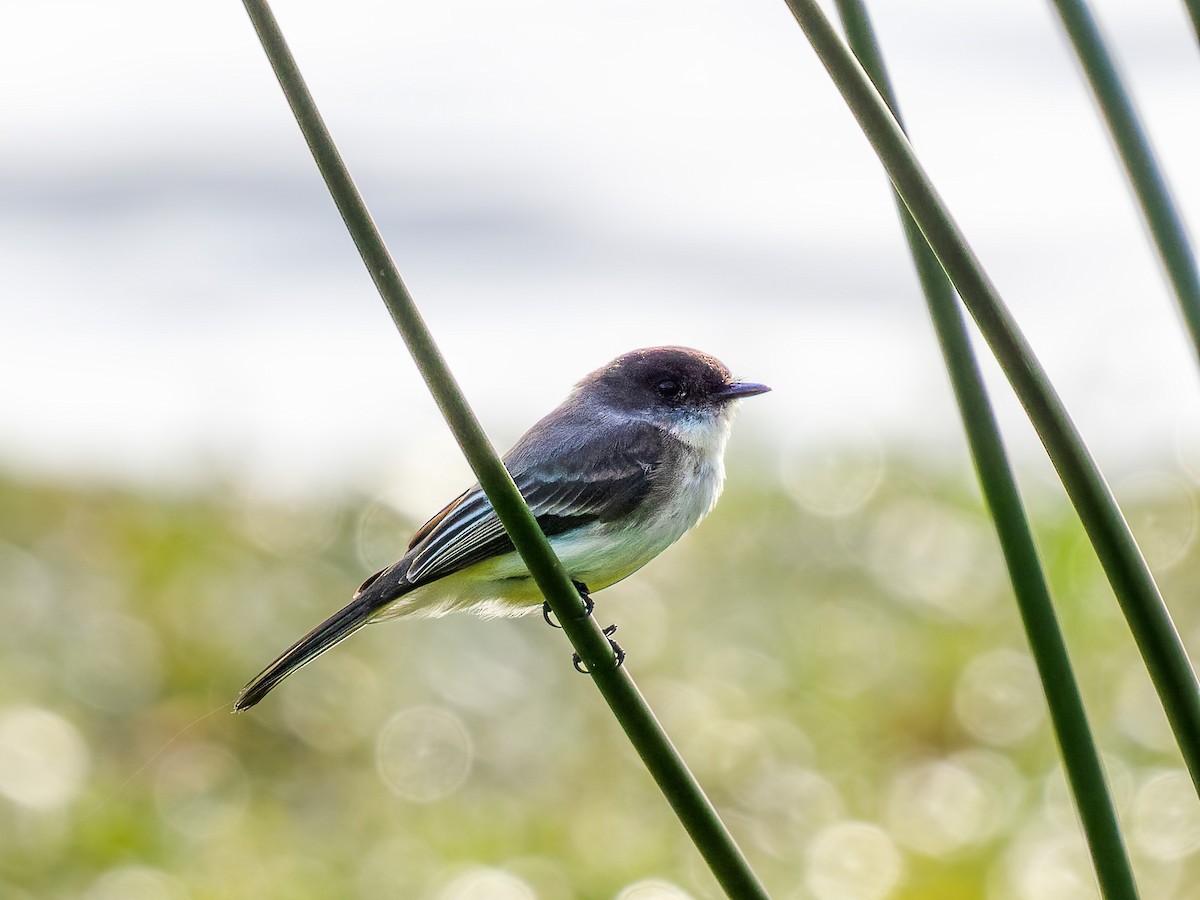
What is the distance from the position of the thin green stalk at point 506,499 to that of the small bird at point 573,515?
901 mm

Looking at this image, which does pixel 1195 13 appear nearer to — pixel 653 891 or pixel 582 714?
pixel 653 891

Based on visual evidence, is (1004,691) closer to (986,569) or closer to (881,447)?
(986,569)

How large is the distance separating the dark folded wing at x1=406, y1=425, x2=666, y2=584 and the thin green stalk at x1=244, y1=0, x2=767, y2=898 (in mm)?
1058

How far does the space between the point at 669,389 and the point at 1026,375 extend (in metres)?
1.79

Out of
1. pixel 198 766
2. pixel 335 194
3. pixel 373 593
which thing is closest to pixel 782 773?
pixel 198 766

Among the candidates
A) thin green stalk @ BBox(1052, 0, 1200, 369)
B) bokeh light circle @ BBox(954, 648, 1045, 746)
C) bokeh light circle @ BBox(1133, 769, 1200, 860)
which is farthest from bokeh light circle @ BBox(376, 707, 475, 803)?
thin green stalk @ BBox(1052, 0, 1200, 369)

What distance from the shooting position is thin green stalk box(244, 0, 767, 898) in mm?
912

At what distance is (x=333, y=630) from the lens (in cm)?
197

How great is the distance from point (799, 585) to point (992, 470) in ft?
11.4

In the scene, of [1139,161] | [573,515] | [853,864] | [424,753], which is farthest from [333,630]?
[424,753]

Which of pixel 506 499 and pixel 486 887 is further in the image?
pixel 486 887

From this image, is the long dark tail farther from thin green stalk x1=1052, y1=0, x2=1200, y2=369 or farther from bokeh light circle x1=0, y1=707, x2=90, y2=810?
bokeh light circle x1=0, y1=707, x2=90, y2=810

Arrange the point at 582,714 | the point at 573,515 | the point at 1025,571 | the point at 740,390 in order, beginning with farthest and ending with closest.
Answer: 1. the point at 582,714
2. the point at 740,390
3. the point at 573,515
4. the point at 1025,571

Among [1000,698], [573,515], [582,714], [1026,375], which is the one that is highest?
[1026,375]
